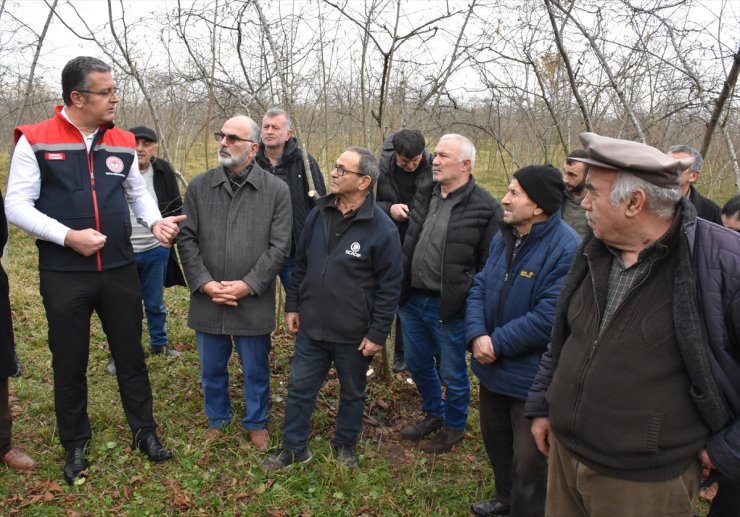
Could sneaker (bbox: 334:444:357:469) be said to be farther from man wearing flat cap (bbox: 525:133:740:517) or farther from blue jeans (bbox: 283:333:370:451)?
man wearing flat cap (bbox: 525:133:740:517)

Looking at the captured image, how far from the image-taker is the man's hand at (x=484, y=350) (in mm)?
2896

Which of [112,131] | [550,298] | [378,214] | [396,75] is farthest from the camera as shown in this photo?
[396,75]

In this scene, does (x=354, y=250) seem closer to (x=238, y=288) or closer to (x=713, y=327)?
(x=238, y=288)

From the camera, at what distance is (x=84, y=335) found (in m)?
3.24

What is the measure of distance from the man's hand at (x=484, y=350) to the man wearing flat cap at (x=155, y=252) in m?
3.05

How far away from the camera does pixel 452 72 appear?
4938 millimetres

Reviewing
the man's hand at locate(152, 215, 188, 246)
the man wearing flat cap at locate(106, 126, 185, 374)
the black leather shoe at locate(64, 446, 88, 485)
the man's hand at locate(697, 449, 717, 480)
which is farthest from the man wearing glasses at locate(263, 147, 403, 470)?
the man wearing flat cap at locate(106, 126, 185, 374)

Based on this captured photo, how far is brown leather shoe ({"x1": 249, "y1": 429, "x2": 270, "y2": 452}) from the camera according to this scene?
3.77 metres

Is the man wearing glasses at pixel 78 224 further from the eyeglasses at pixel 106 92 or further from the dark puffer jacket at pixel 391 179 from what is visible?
the dark puffer jacket at pixel 391 179

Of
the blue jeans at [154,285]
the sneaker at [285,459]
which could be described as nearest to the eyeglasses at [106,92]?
the blue jeans at [154,285]

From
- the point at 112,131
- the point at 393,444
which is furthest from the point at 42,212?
the point at 393,444

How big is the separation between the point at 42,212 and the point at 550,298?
272 cm

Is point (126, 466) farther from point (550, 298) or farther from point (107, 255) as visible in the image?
point (550, 298)

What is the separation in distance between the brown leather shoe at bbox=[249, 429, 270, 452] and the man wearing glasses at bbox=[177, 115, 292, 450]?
55 centimetres
